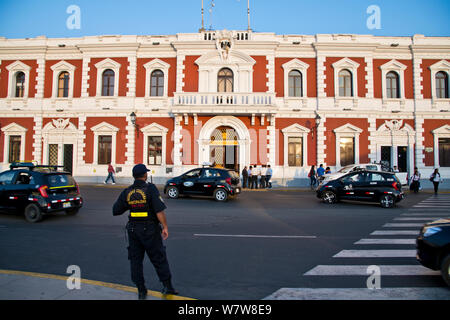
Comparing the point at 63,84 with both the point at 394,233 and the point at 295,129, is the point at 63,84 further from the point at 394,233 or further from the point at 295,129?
the point at 394,233

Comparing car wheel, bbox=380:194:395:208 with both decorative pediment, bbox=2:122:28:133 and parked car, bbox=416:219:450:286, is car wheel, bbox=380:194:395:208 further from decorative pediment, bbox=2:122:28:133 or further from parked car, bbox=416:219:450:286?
decorative pediment, bbox=2:122:28:133

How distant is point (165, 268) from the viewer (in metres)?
3.81

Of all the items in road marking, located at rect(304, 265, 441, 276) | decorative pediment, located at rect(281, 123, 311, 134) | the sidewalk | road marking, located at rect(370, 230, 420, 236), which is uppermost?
decorative pediment, located at rect(281, 123, 311, 134)

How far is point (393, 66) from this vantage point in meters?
23.1

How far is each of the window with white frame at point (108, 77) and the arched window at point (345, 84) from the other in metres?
18.5

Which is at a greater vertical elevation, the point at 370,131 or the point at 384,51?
the point at 384,51

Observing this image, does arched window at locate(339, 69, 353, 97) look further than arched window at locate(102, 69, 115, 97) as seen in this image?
No

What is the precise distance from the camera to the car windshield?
9367 millimetres

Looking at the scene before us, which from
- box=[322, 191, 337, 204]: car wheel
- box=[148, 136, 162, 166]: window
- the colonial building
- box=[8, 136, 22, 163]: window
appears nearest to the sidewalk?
box=[322, 191, 337, 204]: car wheel

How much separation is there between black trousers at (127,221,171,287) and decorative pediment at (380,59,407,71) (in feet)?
82.9

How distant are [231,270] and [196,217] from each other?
16.7 ft

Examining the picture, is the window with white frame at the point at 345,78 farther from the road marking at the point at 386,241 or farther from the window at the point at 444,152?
the road marking at the point at 386,241
